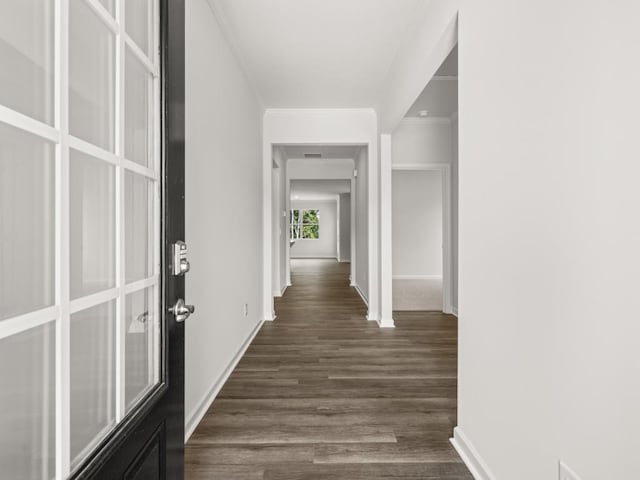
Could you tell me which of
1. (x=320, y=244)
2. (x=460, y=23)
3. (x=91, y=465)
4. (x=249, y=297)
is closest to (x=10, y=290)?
(x=91, y=465)

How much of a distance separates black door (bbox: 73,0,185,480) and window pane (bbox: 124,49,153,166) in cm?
5

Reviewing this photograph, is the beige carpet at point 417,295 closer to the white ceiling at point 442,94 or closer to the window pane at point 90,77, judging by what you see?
the white ceiling at point 442,94

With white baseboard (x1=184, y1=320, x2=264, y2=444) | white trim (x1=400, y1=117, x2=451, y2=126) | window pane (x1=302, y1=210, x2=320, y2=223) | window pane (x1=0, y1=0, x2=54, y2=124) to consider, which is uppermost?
white trim (x1=400, y1=117, x2=451, y2=126)

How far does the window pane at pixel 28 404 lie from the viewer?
24.1 inches

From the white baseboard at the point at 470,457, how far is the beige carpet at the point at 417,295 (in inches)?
129

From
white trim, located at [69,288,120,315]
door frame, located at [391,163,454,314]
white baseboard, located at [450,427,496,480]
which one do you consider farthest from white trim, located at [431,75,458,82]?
white trim, located at [69,288,120,315]

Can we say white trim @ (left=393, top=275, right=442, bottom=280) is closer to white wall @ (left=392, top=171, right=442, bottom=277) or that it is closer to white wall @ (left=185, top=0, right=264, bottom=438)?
white wall @ (left=392, top=171, right=442, bottom=277)

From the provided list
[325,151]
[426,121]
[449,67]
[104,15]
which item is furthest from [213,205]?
[325,151]

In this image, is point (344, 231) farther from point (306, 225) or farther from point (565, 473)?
point (565, 473)

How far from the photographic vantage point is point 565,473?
1056 millimetres

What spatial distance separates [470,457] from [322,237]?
14122 mm

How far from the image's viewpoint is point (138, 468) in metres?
0.92

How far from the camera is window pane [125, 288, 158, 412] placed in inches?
37.9

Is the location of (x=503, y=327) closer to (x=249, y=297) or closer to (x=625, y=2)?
(x=625, y=2)
